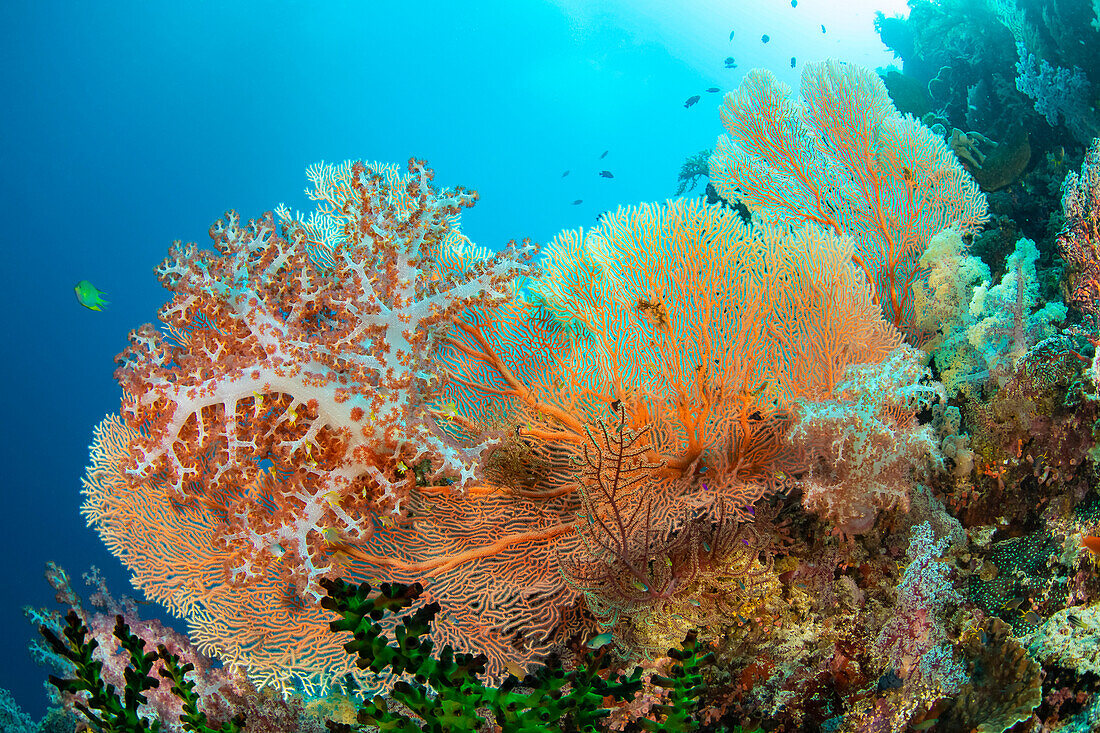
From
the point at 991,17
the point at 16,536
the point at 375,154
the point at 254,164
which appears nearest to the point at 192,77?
the point at 254,164

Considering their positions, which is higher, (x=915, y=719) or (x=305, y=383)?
(x=305, y=383)

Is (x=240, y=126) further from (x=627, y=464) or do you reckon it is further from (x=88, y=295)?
(x=627, y=464)

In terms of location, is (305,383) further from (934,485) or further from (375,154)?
(375,154)

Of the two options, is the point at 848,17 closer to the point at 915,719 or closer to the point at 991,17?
the point at 991,17

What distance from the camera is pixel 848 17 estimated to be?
196 ft

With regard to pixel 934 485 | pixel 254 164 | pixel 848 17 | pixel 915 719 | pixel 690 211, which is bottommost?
pixel 915 719

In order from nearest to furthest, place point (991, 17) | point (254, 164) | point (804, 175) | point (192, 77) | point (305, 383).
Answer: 1. point (305, 383)
2. point (804, 175)
3. point (991, 17)
4. point (192, 77)
5. point (254, 164)

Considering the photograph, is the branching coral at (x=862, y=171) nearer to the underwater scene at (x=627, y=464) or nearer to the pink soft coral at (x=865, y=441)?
the underwater scene at (x=627, y=464)

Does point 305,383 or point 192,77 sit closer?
point 305,383

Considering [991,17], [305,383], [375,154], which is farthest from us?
[375,154]

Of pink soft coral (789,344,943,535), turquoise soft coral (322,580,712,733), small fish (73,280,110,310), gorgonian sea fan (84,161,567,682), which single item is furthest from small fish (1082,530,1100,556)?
small fish (73,280,110,310)

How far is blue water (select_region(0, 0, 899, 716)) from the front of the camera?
4209 cm

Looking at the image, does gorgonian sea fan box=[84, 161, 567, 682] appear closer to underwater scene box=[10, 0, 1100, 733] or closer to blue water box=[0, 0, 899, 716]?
underwater scene box=[10, 0, 1100, 733]

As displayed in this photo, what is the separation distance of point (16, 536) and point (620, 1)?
276 ft
